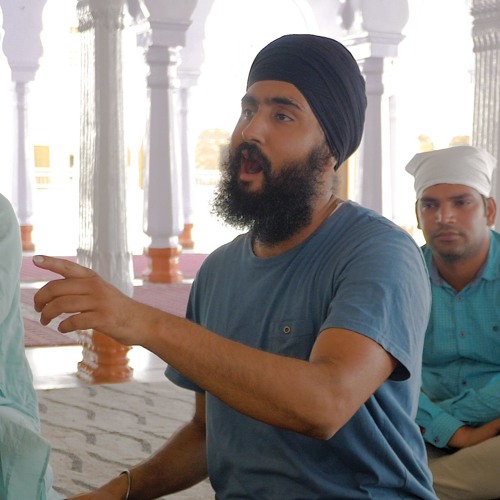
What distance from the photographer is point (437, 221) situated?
118 inches

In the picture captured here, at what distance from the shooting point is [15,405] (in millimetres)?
1904

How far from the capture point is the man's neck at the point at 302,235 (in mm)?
1642

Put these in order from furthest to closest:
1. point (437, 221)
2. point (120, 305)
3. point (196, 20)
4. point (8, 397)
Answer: point (196, 20)
point (437, 221)
point (8, 397)
point (120, 305)

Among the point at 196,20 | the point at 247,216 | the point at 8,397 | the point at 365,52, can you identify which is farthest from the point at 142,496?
the point at 196,20

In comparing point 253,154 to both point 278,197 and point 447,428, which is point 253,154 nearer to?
point 278,197

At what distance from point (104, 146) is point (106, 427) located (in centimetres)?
154

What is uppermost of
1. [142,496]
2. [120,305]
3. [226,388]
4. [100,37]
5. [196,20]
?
[196,20]

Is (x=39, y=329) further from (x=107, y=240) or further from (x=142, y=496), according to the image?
(x=142, y=496)

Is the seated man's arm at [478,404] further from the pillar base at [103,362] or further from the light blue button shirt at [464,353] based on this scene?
the pillar base at [103,362]

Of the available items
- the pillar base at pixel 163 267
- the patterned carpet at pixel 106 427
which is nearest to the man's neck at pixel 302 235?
the patterned carpet at pixel 106 427

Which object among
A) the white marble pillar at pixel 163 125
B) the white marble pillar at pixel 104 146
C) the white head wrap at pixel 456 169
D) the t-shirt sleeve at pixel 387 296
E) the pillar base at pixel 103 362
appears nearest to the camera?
the t-shirt sleeve at pixel 387 296

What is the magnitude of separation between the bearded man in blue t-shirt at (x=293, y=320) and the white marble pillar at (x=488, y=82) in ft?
9.79

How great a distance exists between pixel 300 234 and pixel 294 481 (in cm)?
41

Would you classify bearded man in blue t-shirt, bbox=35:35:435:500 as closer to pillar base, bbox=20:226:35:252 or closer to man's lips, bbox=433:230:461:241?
man's lips, bbox=433:230:461:241
